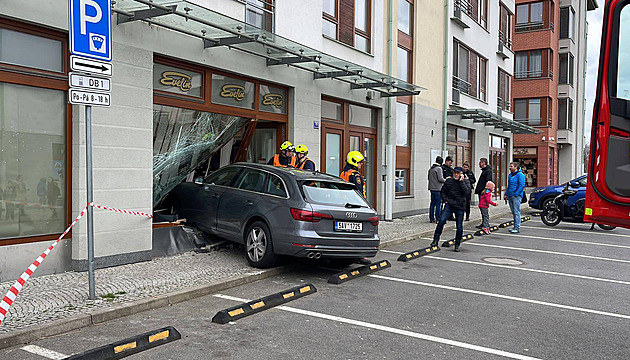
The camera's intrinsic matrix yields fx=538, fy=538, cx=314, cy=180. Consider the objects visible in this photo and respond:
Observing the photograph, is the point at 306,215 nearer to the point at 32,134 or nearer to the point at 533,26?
the point at 32,134

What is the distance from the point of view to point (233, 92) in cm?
1058

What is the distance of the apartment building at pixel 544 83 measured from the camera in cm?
3575

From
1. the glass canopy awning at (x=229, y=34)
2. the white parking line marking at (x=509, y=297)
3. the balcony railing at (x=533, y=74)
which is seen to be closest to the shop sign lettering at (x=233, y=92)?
the glass canopy awning at (x=229, y=34)

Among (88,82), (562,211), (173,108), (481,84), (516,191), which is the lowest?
(562,211)

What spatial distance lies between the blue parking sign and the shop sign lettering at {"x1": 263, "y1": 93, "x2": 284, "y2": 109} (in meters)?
5.72

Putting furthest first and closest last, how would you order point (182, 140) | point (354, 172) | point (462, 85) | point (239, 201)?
point (462, 85)
point (354, 172)
point (182, 140)
point (239, 201)

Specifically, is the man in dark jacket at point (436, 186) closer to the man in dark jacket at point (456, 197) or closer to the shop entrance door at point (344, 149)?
the shop entrance door at point (344, 149)

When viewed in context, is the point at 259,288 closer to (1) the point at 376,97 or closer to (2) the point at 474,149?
(1) the point at 376,97

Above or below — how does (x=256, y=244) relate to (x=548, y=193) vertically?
below

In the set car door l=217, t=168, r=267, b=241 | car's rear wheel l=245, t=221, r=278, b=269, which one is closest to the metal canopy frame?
car door l=217, t=168, r=267, b=241

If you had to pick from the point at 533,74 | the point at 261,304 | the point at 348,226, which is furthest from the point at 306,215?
the point at 533,74

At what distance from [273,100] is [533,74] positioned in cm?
2949

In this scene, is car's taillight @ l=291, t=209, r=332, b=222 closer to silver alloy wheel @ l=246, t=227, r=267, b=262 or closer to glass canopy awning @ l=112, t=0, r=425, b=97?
silver alloy wheel @ l=246, t=227, r=267, b=262

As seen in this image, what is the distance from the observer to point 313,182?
8.21m
